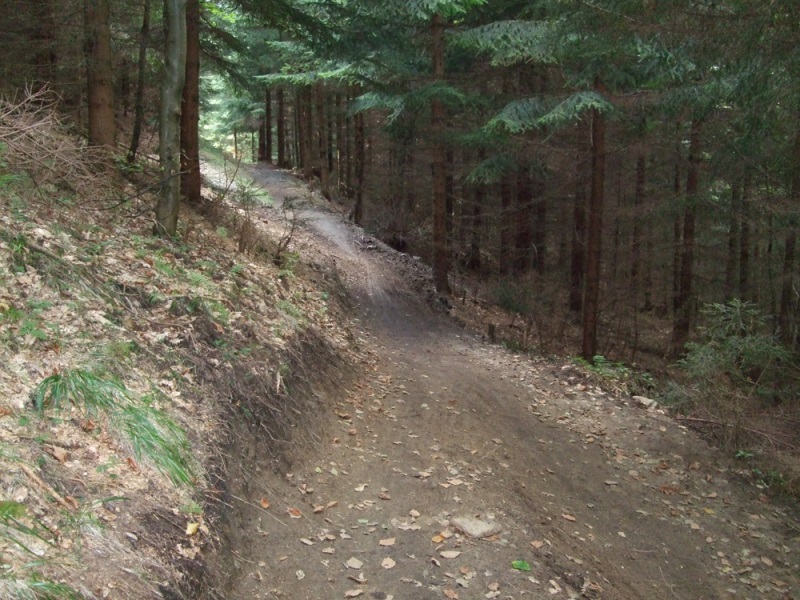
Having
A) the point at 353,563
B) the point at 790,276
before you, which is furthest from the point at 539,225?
the point at 353,563

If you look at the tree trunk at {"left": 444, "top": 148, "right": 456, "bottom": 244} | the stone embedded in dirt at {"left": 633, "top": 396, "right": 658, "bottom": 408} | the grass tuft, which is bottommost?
the stone embedded in dirt at {"left": 633, "top": 396, "right": 658, "bottom": 408}

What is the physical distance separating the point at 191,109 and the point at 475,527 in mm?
8913

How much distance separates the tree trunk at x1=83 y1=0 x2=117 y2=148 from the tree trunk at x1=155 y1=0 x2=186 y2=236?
1583mm

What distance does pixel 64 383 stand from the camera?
4.04 m

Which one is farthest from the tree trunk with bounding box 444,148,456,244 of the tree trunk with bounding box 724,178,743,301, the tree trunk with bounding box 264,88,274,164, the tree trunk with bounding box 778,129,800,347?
the tree trunk with bounding box 264,88,274,164

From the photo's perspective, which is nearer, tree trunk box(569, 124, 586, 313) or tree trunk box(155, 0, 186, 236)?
tree trunk box(155, 0, 186, 236)

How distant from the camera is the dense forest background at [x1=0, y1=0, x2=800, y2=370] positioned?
7500 mm

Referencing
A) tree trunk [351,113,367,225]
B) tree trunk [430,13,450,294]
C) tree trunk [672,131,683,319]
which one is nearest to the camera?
tree trunk [430,13,450,294]

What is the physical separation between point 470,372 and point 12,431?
784cm

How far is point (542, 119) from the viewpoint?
10688mm

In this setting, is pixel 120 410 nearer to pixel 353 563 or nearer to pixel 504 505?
pixel 353 563

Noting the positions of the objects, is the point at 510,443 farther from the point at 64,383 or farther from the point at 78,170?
the point at 78,170

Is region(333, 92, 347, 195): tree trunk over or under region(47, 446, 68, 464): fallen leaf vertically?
over

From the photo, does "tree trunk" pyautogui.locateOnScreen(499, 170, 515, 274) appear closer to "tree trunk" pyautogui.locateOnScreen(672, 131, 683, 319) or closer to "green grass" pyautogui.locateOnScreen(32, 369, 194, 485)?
"tree trunk" pyautogui.locateOnScreen(672, 131, 683, 319)
